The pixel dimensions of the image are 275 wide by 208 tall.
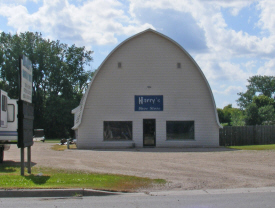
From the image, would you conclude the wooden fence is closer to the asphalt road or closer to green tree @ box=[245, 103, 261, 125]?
the asphalt road

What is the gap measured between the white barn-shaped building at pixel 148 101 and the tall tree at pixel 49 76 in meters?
31.3

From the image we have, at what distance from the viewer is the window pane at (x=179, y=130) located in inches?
1095

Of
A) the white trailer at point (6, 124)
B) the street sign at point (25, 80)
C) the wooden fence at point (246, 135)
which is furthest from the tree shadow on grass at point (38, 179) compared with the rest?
the wooden fence at point (246, 135)

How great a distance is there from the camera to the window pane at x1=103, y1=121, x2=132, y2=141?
90.5ft

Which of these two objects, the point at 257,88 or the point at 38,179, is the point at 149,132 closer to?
the point at 38,179

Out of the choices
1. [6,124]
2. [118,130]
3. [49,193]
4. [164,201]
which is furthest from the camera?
[118,130]

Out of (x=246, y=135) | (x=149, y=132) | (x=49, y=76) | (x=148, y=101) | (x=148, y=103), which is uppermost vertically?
(x=49, y=76)

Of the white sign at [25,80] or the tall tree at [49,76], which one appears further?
the tall tree at [49,76]

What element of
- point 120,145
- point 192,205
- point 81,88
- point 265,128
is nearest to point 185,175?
point 192,205

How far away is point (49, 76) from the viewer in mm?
62781

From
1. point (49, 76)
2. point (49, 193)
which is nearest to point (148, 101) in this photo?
point (49, 193)

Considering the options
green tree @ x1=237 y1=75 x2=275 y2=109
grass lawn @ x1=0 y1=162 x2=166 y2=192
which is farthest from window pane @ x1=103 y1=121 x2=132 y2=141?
green tree @ x1=237 y1=75 x2=275 y2=109

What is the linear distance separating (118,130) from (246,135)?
1196cm

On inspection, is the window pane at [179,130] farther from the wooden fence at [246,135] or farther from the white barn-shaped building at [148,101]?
the wooden fence at [246,135]
